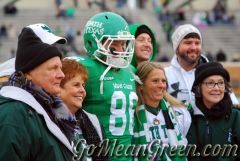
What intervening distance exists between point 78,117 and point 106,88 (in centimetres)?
38

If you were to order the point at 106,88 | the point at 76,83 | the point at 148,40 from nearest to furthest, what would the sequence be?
the point at 76,83 → the point at 106,88 → the point at 148,40

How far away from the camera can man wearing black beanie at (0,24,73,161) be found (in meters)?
3.70

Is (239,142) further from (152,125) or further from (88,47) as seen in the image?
(88,47)

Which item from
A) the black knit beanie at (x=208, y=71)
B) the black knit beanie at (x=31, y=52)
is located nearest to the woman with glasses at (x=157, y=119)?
the black knit beanie at (x=208, y=71)

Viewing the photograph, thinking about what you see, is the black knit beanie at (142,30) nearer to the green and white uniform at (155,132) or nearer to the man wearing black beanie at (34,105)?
the green and white uniform at (155,132)

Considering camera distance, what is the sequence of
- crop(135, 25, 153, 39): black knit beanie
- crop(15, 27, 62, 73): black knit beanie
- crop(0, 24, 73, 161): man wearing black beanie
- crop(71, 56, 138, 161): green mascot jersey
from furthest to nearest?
1. crop(135, 25, 153, 39): black knit beanie
2. crop(71, 56, 138, 161): green mascot jersey
3. crop(15, 27, 62, 73): black knit beanie
4. crop(0, 24, 73, 161): man wearing black beanie

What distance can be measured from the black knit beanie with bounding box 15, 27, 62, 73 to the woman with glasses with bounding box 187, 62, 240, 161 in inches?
78.4

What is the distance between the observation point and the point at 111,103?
5137 mm

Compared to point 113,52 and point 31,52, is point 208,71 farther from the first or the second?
point 31,52

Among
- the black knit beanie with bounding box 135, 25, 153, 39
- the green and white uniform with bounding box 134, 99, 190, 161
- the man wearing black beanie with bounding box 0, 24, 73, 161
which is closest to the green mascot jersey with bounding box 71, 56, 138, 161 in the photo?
the green and white uniform with bounding box 134, 99, 190, 161

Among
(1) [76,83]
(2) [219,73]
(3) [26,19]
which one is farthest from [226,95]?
(3) [26,19]

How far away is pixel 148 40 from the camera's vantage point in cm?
605

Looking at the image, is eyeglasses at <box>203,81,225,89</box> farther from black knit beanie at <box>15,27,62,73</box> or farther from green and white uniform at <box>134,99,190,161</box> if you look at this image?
black knit beanie at <box>15,27,62,73</box>

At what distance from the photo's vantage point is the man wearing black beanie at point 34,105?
370 centimetres
